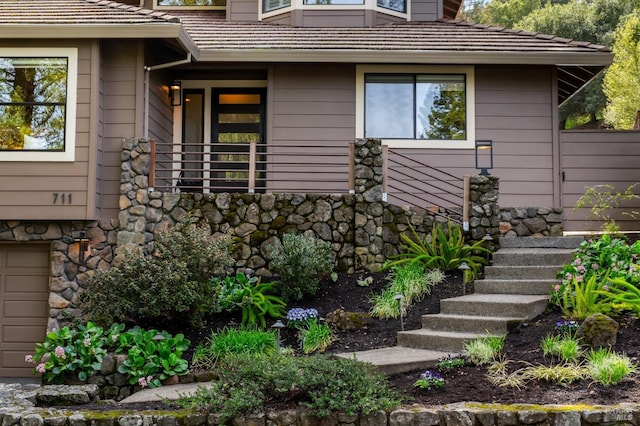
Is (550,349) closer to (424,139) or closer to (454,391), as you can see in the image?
(454,391)

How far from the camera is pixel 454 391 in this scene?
A: 17.9 feet

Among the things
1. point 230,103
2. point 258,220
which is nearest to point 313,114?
point 230,103

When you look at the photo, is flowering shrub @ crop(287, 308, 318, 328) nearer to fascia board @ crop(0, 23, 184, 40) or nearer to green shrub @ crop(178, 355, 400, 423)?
Result: green shrub @ crop(178, 355, 400, 423)

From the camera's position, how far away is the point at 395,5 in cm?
1286

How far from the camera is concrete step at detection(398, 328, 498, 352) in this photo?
265 inches

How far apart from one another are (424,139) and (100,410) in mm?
7171

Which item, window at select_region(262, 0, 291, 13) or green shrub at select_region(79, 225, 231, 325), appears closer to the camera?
green shrub at select_region(79, 225, 231, 325)

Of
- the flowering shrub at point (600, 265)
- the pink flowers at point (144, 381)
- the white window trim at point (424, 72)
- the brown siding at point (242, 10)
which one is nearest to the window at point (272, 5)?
the brown siding at point (242, 10)

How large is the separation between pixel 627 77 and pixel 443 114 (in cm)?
797

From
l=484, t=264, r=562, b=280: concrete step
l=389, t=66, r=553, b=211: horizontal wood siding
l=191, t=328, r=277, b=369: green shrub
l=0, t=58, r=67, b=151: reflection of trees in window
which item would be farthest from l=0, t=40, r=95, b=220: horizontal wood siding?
l=484, t=264, r=562, b=280: concrete step

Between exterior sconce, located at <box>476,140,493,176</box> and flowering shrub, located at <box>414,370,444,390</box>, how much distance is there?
4964 mm

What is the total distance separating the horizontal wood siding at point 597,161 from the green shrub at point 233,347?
5.97m

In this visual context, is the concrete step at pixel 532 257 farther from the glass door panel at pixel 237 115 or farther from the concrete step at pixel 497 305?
the glass door panel at pixel 237 115

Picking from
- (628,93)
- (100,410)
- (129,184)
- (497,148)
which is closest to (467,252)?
(497,148)
